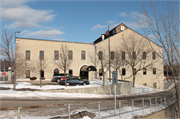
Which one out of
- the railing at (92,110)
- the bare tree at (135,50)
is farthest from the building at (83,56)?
the railing at (92,110)

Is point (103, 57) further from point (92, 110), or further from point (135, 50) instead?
point (92, 110)

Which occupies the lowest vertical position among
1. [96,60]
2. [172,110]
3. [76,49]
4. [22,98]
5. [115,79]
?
[172,110]

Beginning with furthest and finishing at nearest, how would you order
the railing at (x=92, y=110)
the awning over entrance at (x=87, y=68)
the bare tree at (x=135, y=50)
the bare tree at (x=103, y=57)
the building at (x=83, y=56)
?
the bare tree at (x=103, y=57), the awning over entrance at (x=87, y=68), the building at (x=83, y=56), the bare tree at (x=135, y=50), the railing at (x=92, y=110)

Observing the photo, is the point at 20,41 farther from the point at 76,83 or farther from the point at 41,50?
the point at 76,83

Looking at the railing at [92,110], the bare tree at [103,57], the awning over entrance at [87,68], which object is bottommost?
the railing at [92,110]

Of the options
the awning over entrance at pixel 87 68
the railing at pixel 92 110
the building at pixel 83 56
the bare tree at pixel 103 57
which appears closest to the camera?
the railing at pixel 92 110

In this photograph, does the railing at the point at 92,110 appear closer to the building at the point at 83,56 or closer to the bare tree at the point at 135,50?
the bare tree at the point at 135,50

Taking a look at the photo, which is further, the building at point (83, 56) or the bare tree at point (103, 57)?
the bare tree at point (103, 57)

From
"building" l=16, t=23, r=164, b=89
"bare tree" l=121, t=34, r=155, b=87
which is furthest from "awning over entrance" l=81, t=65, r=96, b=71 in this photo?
"bare tree" l=121, t=34, r=155, b=87

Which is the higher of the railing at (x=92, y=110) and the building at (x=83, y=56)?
the building at (x=83, y=56)

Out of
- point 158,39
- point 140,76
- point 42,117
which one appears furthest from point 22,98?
point 140,76

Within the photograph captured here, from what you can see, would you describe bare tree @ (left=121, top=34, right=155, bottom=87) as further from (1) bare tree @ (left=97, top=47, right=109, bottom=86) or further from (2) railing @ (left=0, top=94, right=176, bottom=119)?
(2) railing @ (left=0, top=94, right=176, bottom=119)

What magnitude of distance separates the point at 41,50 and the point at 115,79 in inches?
1110

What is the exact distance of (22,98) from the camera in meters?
15.7
